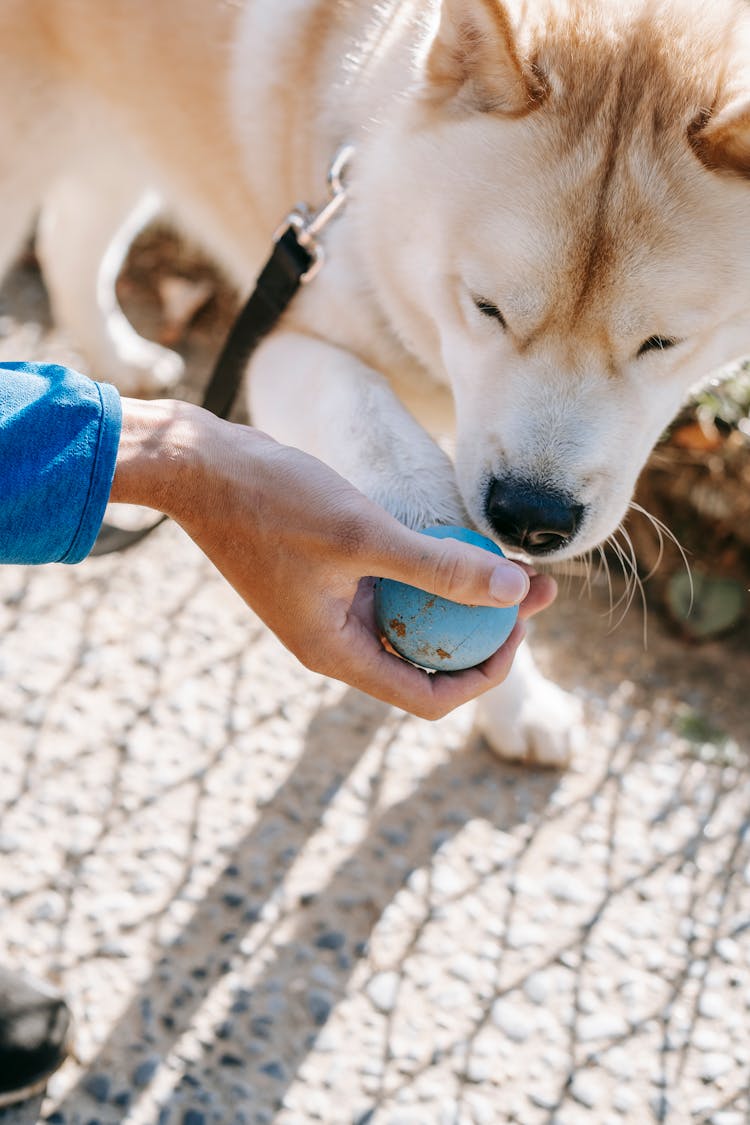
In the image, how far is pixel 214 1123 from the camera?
1812mm

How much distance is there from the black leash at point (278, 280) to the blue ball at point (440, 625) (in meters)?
0.68

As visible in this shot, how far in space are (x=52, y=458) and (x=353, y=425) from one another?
65cm

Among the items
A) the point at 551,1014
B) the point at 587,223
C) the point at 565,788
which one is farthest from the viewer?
the point at 565,788

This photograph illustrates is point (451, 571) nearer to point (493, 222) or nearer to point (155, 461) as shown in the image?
point (155, 461)

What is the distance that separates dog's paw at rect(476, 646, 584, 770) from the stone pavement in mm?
58

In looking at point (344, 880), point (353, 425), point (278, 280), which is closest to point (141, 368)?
point (278, 280)

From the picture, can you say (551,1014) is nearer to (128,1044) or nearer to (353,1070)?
(353,1070)

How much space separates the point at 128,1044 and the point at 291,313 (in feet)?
4.75

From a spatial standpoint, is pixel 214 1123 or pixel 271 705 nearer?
pixel 214 1123

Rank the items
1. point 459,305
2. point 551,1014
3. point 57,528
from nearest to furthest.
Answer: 1. point 57,528
2. point 459,305
3. point 551,1014

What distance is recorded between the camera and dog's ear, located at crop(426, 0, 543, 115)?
1584mm

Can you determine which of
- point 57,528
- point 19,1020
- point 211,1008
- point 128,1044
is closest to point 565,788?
point 211,1008

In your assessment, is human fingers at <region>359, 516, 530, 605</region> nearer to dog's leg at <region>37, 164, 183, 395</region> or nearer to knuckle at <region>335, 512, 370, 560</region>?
knuckle at <region>335, 512, 370, 560</region>

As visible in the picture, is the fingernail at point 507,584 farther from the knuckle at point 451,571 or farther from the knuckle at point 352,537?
the knuckle at point 352,537
